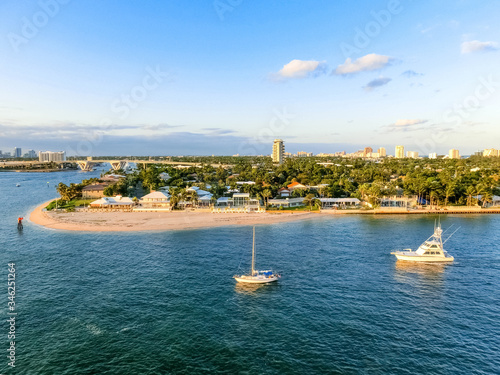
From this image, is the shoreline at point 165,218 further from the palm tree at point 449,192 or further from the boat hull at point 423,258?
the boat hull at point 423,258

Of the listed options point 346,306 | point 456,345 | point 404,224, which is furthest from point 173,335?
point 404,224

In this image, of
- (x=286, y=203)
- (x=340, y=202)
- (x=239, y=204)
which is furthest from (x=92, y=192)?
(x=340, y=202)

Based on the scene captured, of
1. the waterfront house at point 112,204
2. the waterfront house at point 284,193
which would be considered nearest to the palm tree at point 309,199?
the waterfront house at point 284,193

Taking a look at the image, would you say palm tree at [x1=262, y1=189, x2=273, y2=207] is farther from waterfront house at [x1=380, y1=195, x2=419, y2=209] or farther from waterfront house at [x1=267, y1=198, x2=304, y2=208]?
waterfront house at [x1=380, y1=195, x2=419, y2=209]

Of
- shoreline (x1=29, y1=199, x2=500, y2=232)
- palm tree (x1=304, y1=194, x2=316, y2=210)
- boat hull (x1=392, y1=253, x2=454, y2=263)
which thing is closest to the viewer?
boat hull (x1=392, y1=253, x2=454, y2=263)

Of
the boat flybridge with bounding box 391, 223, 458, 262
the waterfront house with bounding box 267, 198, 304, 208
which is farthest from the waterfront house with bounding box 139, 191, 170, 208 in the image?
the boat flybridge with bounding box 391, 223, 458, 262
